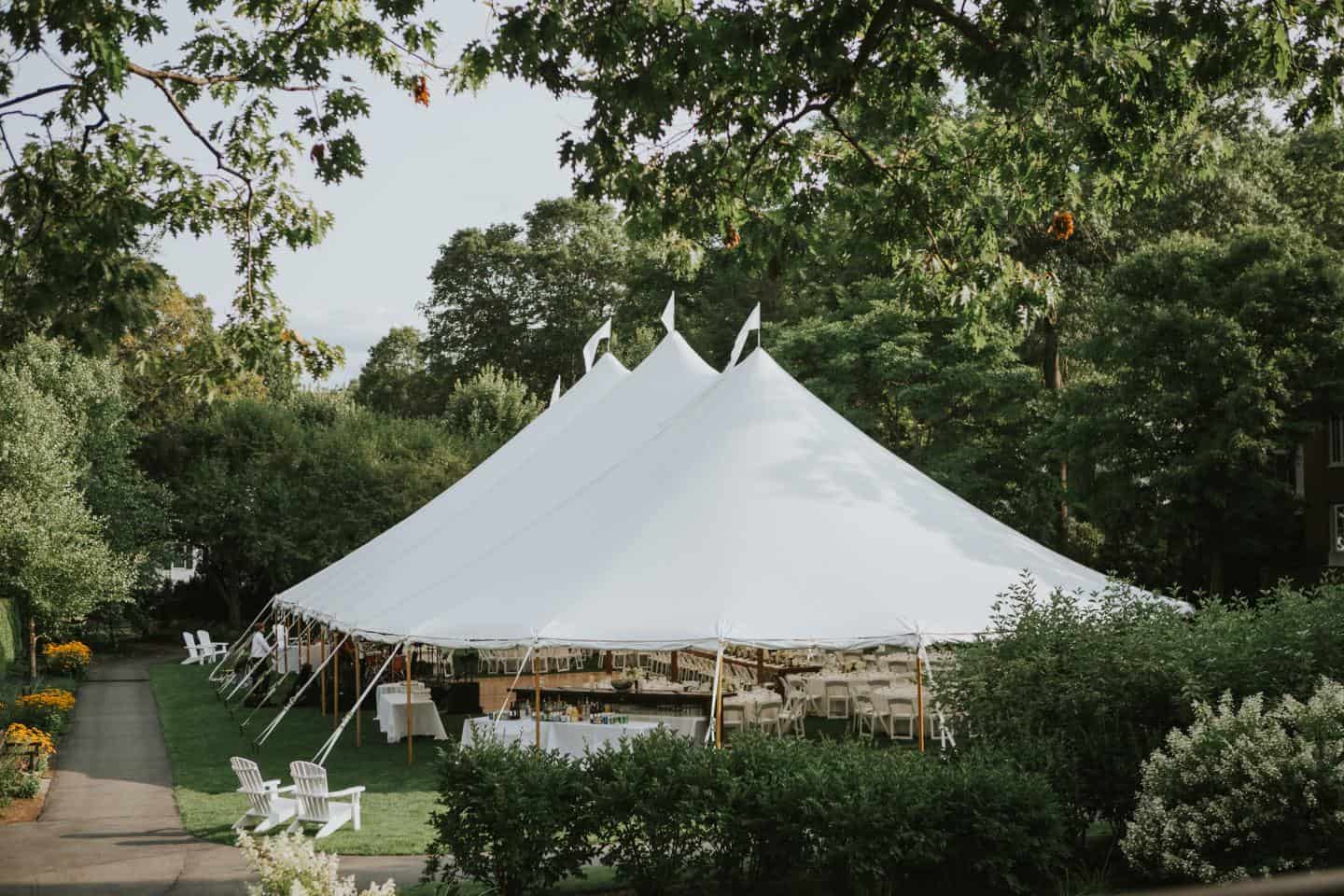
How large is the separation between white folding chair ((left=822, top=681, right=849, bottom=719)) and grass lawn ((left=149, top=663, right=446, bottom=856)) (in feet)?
18.2

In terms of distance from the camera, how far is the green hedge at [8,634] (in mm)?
22234

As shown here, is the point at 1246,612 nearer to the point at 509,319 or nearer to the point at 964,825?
the point at 964,825

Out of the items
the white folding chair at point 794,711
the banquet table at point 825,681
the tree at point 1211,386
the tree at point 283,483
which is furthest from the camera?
the tree at point 283,483

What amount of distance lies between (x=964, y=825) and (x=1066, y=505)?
25.9 metres

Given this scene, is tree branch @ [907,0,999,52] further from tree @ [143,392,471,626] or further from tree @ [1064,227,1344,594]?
tree @ [143,392,471,626]

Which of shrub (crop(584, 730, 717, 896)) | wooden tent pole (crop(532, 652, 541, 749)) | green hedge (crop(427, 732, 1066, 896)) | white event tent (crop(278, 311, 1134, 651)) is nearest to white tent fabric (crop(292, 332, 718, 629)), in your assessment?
white event tent (crop(278, 311, 1134, 651))

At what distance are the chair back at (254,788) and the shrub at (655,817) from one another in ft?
15.0

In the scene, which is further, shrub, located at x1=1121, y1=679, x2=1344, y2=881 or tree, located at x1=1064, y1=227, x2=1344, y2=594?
tree, located at x1=1064, y1=227, x2=1344, y2=594

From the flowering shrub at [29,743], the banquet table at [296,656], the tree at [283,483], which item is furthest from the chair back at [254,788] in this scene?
the tree at [283,483]

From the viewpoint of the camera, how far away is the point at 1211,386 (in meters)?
25.2

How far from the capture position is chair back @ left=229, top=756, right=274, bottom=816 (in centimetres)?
1151

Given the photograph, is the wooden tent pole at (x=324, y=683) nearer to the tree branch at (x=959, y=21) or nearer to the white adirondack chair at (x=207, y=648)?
the white adirondack chair at (x=207, y=648)

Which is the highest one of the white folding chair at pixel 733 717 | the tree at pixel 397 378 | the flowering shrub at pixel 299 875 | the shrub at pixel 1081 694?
the tree at pixel 397 378

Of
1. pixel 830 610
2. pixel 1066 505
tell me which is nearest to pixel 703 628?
pixel 830 610
